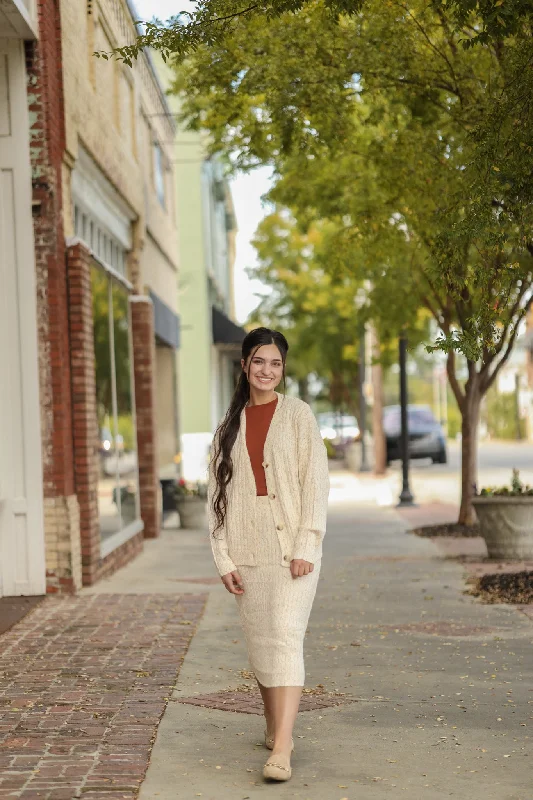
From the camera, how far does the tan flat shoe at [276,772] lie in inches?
211

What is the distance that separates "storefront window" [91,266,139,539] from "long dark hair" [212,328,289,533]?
6757 millimetres

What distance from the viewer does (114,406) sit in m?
14.5

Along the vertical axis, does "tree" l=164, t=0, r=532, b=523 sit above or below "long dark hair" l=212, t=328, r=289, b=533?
above

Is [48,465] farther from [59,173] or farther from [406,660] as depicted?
[406,660]

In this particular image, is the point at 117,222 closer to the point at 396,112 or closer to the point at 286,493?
the point at 396,112

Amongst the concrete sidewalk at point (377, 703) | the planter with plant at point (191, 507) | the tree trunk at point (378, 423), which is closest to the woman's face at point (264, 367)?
the concrete sidewalk at point (377, 703)

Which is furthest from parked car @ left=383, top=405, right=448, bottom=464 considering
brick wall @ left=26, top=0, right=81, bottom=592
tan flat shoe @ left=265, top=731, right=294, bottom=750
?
tan flat shoe @ left=265, top=731, right=294, bottom=750

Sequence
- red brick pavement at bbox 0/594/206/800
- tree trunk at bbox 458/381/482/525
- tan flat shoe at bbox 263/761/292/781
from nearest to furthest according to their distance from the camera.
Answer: tan flat shoe at bbox 263/761/292/781
red brick pavement at bbox 0/594/206/800
tree trunk at bbox 458/381/482/525

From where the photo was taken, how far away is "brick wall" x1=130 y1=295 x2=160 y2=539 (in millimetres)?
17328

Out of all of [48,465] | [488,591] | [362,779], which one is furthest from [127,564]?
[362,779]

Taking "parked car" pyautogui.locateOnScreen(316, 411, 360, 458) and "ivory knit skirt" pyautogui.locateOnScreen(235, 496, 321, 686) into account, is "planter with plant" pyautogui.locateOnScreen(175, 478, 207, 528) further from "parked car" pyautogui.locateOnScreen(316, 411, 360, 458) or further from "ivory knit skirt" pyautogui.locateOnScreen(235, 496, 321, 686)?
"parked car" pyautogui.locateOnScreen(316, 411, 360, 458)

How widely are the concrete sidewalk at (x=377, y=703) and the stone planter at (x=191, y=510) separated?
6375 millimetres

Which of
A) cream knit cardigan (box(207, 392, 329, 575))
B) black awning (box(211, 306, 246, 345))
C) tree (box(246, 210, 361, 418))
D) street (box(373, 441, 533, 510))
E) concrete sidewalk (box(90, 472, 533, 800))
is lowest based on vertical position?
concrete sidewalk (box(90, 472, 533, 800))

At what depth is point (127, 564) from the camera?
1416 centimetres
